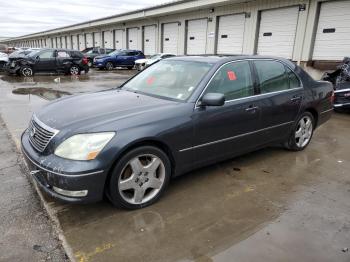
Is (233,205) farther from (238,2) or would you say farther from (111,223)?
(238,2)

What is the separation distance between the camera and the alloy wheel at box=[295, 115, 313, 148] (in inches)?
208

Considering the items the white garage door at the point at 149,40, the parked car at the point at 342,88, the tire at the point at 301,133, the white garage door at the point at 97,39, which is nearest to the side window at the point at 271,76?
the tire at the point at 301,133

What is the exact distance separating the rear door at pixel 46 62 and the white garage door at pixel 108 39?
66.9 feet

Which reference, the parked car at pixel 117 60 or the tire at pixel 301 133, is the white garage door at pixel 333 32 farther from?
the parked car at pixel 117 60

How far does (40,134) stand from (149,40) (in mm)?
27250

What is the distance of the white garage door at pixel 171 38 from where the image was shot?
82.5 ft

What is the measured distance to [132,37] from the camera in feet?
106

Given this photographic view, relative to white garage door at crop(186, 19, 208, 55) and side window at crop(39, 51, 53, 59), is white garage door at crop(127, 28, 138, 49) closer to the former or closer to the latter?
white garage door at crop(186, 19, 208, 55)

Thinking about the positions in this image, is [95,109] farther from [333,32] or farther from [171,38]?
[171,38]

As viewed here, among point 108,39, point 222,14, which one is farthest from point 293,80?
point 108,39

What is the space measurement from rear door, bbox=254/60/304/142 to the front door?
0.62 ft

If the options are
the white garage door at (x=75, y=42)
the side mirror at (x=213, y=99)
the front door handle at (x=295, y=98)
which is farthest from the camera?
the white garage door at (x=75, y=42)

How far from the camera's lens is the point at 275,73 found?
477 centimetres

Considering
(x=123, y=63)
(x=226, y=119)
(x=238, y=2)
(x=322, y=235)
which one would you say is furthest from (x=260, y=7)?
(x=322, y=235)
